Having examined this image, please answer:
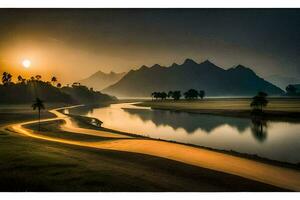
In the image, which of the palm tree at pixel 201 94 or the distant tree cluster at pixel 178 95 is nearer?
the distant tree cluster at pixel 178 95

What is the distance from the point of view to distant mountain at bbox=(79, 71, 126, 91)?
1286cm

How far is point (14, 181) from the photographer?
6867 millimetres

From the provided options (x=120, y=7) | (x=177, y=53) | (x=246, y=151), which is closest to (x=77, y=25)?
(x=120, y=7)

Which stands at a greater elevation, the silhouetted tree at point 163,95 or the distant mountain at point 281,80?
the distant mountain at point 281,80

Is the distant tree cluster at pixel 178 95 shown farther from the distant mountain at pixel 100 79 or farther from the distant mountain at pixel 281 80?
the distant mountain at pixel 281 80

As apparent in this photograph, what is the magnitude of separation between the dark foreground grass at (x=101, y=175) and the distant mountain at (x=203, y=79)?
13.2ft

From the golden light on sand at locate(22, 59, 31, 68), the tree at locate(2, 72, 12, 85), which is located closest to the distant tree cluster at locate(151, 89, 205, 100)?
the golden light on sand at locate(22, 59, 31, 68)

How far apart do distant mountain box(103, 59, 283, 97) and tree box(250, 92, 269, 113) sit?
186mm

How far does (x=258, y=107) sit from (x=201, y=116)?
29.9 ft

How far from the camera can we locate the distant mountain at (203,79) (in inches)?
436

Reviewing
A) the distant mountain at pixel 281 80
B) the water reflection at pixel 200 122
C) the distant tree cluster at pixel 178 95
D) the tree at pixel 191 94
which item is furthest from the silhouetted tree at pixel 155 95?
the distant mountain at pixel 281 80

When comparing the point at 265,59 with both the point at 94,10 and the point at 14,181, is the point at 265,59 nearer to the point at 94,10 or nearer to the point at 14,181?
the point at 94,10

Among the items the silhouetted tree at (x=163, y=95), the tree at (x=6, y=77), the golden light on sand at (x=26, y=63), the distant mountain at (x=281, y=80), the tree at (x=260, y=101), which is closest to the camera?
the distant mountain at (x=281, y=80)

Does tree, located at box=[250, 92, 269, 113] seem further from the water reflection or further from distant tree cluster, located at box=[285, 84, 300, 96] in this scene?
the water reflection
